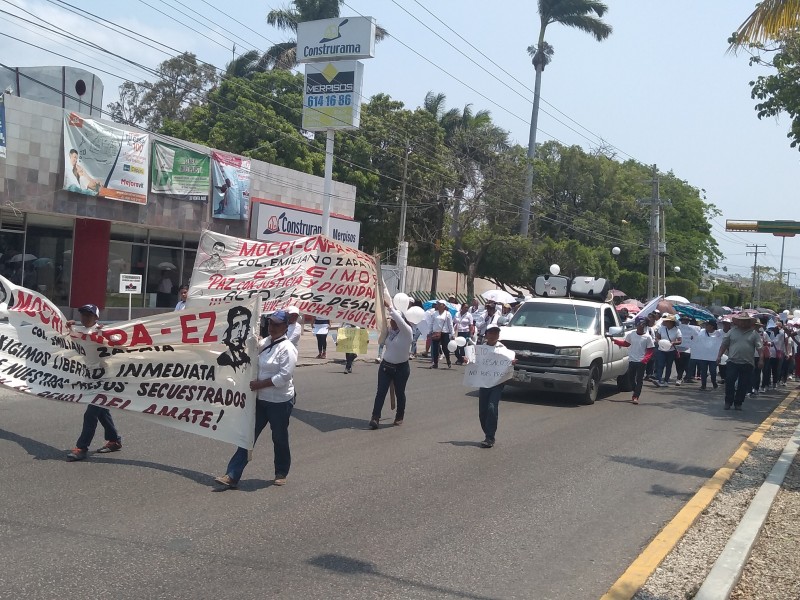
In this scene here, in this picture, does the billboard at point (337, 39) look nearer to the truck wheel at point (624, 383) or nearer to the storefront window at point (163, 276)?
the storefront window at point (163, 276)

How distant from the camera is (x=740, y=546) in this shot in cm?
649

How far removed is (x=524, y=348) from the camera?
15398 millimetres

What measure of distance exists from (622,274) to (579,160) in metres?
8.52

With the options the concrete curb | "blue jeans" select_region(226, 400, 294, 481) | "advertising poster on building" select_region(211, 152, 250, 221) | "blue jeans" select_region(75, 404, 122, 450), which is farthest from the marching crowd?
"advertising poster on building" select_region(211, 152, 250, 221)

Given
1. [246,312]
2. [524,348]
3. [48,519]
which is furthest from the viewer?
[524,348]

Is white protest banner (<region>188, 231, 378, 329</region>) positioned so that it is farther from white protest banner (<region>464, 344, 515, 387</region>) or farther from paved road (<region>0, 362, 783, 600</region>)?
white protest banner (<region>464, 344, 515, 387</region>)

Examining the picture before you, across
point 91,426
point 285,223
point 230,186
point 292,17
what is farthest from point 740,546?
point 292,17

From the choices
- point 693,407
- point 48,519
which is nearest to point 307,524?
point 48,519

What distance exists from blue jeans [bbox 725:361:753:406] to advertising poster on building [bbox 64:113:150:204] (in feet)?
54.9

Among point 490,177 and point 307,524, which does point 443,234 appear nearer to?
point 490,177

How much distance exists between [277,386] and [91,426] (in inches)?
84.6

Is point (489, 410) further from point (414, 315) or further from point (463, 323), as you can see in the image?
point (463, 323)

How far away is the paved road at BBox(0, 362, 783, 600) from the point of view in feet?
17.9

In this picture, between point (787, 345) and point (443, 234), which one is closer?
point (787, 345)
